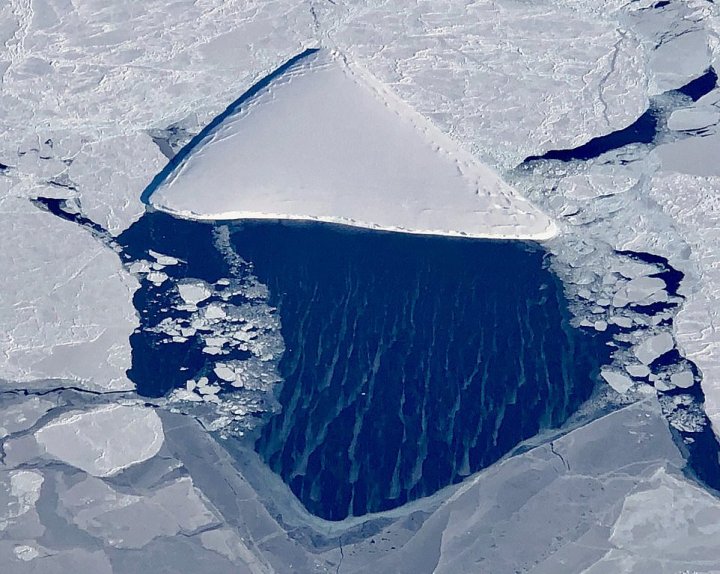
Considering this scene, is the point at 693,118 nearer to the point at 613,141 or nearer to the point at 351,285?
the point at 613,141

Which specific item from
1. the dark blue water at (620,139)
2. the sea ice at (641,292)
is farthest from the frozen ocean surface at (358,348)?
the dark blue water at (620,139)

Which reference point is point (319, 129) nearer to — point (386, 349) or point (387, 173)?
point (387, 173)

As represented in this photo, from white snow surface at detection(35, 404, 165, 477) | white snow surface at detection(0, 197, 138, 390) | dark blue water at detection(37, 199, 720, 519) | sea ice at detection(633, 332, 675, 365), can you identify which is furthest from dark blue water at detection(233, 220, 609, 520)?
white snow surface at detection(0, 197, 138, 390)

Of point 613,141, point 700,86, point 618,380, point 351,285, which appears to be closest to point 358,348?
point 351,285

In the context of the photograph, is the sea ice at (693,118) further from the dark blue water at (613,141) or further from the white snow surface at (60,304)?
the white snow surface at (60,304)

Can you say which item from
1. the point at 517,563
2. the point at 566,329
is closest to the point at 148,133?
the point at 566,329

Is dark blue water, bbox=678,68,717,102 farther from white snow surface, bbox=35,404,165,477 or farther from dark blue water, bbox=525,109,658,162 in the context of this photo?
white snow surface, bbox=35,404,165,477
